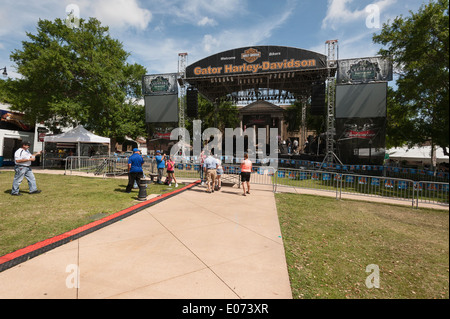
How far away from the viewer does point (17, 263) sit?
3.27 meters

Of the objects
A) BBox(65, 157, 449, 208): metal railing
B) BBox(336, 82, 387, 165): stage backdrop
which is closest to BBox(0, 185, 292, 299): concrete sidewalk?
BBox(65, 157, 449, 208): metal railing

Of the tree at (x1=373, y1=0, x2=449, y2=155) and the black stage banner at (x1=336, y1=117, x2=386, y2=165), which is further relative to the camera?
the black stage banner at (x1=336, y1=117, x2=386, y2=165)

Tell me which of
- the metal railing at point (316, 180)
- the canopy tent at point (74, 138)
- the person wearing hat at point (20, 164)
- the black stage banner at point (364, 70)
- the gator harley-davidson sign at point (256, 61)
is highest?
the gator harley-davidson sign at point (256, 61)

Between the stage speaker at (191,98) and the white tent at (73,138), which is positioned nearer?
the white tent at (73,138)

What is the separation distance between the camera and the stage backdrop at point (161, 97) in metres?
22.4

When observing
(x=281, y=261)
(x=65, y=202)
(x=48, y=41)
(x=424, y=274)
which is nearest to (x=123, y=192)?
(x=65, y=202)

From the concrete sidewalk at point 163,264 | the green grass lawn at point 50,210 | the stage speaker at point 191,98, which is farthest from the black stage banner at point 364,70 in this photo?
the green grass lawn at point 50,210

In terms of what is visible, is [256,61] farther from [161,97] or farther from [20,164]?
[20,164]

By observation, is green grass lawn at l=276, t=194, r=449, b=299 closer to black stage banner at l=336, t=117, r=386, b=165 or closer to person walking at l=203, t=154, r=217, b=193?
person walking at l=203, t=154, r=217, b=193

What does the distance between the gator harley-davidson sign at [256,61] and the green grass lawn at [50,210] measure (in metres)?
15.8

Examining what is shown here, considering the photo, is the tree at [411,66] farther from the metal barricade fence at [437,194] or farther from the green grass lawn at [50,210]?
the green grass lawn at [50,210]

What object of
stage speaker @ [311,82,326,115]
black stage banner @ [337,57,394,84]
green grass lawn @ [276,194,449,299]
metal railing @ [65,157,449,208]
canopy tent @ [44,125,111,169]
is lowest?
green grass lawn @ [276,194,449,299]

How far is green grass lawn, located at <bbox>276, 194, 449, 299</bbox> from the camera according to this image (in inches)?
66.3

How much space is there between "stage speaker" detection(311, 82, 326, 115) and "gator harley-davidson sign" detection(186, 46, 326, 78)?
5.39 feet
